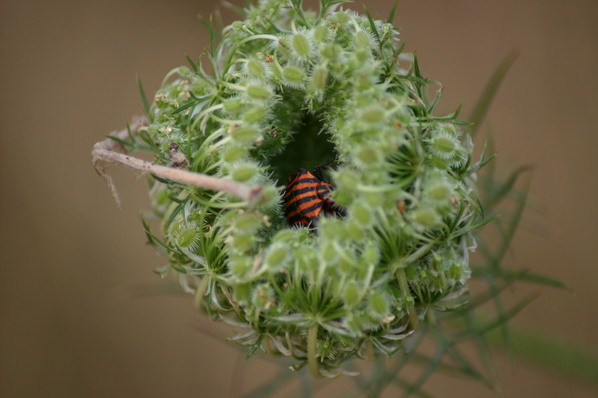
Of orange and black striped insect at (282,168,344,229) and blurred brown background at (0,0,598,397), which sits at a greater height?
orange and black striped insect at (282,168,344,229)

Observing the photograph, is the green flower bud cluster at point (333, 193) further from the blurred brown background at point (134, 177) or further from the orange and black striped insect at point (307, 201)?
the blurred brown background at point (134, 177)

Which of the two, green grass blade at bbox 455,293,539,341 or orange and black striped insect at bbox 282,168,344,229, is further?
green grass blade at bbox 455,293,539,341

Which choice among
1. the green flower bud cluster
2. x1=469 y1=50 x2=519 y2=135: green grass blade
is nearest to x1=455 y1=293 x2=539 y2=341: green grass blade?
the green flower bud cluster

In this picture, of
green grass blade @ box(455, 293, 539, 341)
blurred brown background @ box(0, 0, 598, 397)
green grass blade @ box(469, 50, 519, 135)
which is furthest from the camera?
blurred brown background @ box(0, 0, 598, 397)

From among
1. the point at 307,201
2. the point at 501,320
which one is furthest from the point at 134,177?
the point at 501,320

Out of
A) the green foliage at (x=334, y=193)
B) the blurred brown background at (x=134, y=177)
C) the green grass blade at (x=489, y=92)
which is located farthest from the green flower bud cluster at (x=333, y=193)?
the blurred brown background at (x=134, y=177)

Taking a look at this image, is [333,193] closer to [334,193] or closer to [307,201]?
[334,193]

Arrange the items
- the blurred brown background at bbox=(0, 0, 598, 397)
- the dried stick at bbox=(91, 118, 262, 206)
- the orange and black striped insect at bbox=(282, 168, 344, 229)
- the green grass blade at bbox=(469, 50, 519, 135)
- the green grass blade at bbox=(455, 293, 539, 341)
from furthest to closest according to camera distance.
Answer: the blurred brown background at bbox=(0, 0, 598, 397) → the green grass blade at bbox=(469, 50, 519, 135) → the green grass blade at bbox=(455, 293, 539, 341) → the orange and black striped insect at bbox=(282, 168, 344, 229) → the dried stick at bbox=(91, 118, 262, 206)

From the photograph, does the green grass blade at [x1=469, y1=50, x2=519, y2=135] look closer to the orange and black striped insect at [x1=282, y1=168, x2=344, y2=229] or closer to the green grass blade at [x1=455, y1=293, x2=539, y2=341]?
the green grass blade at [x1=455, y1=293, x2=539, y2=341]
